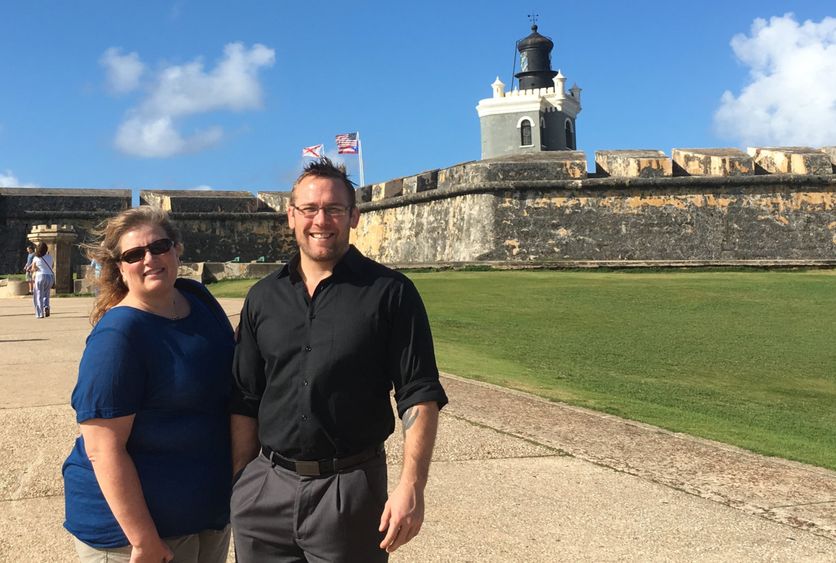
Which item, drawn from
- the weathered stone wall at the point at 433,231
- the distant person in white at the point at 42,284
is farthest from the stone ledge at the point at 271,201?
the distant person in white at the point at 42,284

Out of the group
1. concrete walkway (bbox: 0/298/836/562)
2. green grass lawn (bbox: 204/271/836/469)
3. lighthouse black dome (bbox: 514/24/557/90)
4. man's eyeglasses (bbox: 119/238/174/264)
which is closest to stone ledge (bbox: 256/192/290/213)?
green grass lawn (bbox: 204/271/836/469)

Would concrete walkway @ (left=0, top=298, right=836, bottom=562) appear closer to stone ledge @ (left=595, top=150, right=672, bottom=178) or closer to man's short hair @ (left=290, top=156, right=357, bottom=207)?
man's short hair @ (left=290, top=156, right=357, bottom=207)

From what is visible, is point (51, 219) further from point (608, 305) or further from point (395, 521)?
point (395, 521)

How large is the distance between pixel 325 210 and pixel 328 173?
102mm

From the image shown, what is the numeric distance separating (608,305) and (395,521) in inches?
376

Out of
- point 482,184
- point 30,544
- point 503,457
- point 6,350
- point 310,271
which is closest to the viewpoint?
point 310,271

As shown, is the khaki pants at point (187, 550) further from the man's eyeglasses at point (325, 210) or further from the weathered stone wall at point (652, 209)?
the weathered stone wall at point (652, 209)

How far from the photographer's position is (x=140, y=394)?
73.2 inches

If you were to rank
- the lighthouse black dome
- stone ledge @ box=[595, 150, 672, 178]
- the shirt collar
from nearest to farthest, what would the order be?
the shirt collar, stone ledge @ box=[595, 150, 672, 178], the lighthouse black dome

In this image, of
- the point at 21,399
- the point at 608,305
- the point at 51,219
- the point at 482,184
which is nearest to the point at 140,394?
the point at 21,399

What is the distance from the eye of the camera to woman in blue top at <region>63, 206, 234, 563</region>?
5.98ft

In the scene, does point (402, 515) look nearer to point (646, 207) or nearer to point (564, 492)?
point (564, 492)

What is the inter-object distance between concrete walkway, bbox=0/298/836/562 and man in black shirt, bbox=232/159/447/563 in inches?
35.8

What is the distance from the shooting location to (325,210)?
6.77 ft
